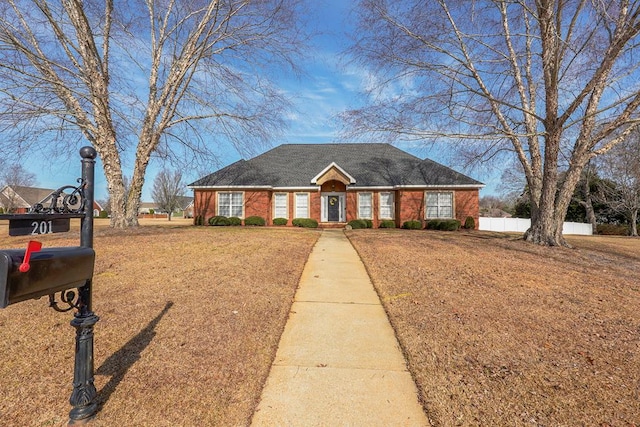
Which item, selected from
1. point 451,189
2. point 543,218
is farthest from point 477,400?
point 451,189

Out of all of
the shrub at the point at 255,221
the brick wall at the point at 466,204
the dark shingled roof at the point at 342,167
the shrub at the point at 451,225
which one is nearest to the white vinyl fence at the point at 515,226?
the brick wall at the point at 466,204

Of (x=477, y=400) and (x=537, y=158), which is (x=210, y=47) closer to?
(x=537, y=158)

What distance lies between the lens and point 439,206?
74.1ft

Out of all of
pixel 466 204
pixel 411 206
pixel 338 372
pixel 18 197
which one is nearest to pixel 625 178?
pixel 466 204

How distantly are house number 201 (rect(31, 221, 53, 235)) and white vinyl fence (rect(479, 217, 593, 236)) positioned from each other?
105ft

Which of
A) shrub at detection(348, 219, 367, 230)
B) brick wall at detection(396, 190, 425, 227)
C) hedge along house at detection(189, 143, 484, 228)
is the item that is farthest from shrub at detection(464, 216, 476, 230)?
shrub at detection(348, 219, 367, 230)

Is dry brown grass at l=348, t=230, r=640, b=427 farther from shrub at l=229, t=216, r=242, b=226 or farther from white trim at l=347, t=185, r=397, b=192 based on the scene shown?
shrub at l=229, t=216, r=242, b=226

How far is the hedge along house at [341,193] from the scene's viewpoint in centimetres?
2248

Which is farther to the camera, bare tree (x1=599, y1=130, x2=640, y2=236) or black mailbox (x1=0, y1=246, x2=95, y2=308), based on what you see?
bare tree (x1=599, y1=130, x2=640, y2=236)

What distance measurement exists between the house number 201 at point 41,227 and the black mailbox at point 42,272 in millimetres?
266

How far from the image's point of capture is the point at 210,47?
15.4m

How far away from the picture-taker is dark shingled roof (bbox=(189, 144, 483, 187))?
2308 cm

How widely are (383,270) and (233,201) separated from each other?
57.3 feet

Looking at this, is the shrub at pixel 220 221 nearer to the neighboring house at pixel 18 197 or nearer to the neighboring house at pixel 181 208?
the neighboring house at pixel 18 197
